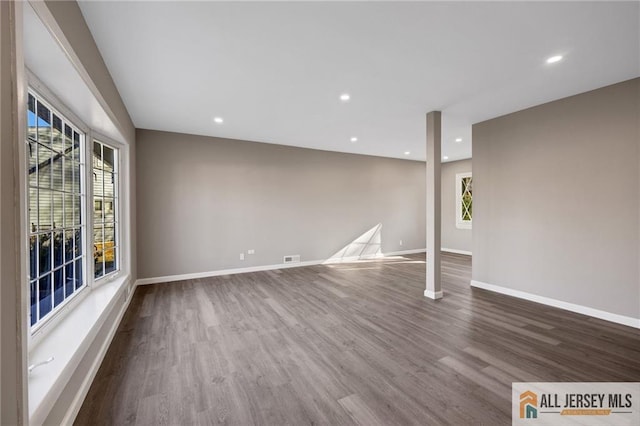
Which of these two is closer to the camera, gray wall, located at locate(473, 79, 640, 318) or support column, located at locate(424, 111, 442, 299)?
gray wall, located at locate(473, 79, 640, 318)

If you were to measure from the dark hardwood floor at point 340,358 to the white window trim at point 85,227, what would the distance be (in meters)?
0.54

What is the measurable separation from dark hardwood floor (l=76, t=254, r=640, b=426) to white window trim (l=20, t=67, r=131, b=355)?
537 mm

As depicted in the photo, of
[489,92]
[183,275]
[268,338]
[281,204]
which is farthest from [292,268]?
[489,92]

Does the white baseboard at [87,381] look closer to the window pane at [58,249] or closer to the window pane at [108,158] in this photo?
the window pane at [58,249]

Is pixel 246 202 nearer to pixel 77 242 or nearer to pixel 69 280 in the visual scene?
pixel 77 242

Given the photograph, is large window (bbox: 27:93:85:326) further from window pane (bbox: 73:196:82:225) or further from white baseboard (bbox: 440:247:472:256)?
white baseboard (bbox: 440:247:472:256)

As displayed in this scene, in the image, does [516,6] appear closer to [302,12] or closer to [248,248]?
[302,12]

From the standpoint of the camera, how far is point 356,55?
7.89 feet

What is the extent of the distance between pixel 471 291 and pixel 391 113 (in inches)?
122

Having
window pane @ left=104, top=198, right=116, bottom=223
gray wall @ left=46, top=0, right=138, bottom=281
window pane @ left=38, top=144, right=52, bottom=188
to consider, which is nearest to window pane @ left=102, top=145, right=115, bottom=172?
window pane @ left=104, top=198, right=116, bottom=223

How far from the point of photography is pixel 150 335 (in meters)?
2.72

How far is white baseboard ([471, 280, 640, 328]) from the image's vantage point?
2.94 meters

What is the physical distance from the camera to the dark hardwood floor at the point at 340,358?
1706mm

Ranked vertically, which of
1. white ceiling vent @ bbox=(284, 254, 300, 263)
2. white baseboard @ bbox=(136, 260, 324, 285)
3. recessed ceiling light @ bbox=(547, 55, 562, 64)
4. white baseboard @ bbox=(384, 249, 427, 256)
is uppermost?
recessed ceiling light @ bbox=(547, 55, 562, 64)
